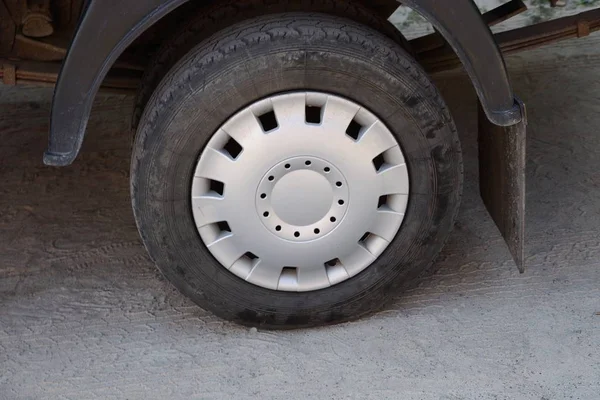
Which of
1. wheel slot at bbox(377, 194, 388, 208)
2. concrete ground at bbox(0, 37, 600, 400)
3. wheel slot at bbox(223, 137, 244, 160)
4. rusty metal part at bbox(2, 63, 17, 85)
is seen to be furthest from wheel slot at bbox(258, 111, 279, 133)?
rusty metal part at bbox(2, 63, 17, 85)

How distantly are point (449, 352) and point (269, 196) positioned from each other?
0.88 metres

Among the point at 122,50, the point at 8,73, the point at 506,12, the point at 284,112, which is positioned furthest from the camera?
the point at 506,12

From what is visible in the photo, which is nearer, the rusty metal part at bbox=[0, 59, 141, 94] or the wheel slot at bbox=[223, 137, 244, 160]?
the wheel slot at bbox=[223, 137, 244, 160]

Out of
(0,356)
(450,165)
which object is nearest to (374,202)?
(450,165)

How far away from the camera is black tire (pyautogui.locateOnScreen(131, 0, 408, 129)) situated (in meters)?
3.56

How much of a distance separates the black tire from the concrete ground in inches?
34.3

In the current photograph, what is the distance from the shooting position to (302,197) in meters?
3.39

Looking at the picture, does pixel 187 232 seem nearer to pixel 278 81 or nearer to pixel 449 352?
pixel 278 81

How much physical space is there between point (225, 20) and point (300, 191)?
762 millimetres

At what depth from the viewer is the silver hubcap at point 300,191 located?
3.30 metres

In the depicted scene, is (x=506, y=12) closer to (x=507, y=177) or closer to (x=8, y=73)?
(x=507, y=177)

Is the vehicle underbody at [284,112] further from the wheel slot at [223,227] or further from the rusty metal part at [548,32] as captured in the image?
the rusty metal part at [548,32]

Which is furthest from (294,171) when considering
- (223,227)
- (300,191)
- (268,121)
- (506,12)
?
(506,12)

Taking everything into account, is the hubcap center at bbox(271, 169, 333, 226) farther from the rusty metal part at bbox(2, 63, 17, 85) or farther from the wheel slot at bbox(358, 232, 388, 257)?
the rusty metal part at bbox(2, 63, 17, 85)
